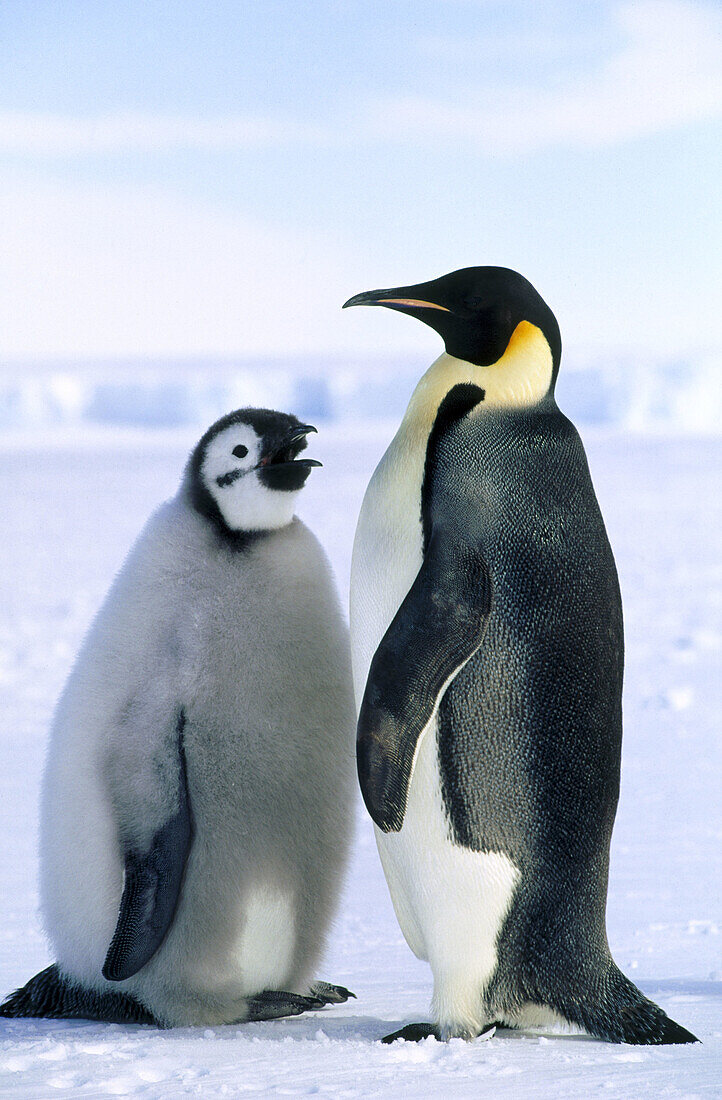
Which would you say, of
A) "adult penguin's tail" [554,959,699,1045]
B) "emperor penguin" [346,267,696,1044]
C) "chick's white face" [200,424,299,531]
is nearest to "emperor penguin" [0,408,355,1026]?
"chick's white face" [200,424,299,531]

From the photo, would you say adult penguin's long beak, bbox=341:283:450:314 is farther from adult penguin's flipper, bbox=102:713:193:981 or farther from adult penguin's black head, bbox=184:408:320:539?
adult penguin's flipper, bbox=102:713:193:981

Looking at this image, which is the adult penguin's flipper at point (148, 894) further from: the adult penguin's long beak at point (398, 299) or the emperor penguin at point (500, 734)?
the adult penguin's long beak at point (398, 299)

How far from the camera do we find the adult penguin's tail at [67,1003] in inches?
57.3

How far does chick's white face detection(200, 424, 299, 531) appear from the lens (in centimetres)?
150

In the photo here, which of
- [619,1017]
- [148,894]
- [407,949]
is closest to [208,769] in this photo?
[148,894]

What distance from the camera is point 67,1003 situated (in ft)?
4.91

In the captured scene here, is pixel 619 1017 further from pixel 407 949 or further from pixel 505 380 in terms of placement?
pixel 505 380

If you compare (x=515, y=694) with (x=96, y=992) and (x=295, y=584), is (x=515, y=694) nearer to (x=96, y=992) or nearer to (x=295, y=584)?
(x=295, y=584)

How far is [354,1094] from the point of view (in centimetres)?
112

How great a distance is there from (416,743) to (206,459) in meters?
0.46

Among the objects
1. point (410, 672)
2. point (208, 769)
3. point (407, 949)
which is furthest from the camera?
point (407, 949)

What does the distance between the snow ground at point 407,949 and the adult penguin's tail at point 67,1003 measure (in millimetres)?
35

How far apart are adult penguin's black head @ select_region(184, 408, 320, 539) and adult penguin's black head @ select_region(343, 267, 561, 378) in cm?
17

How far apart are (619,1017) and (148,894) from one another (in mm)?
524
